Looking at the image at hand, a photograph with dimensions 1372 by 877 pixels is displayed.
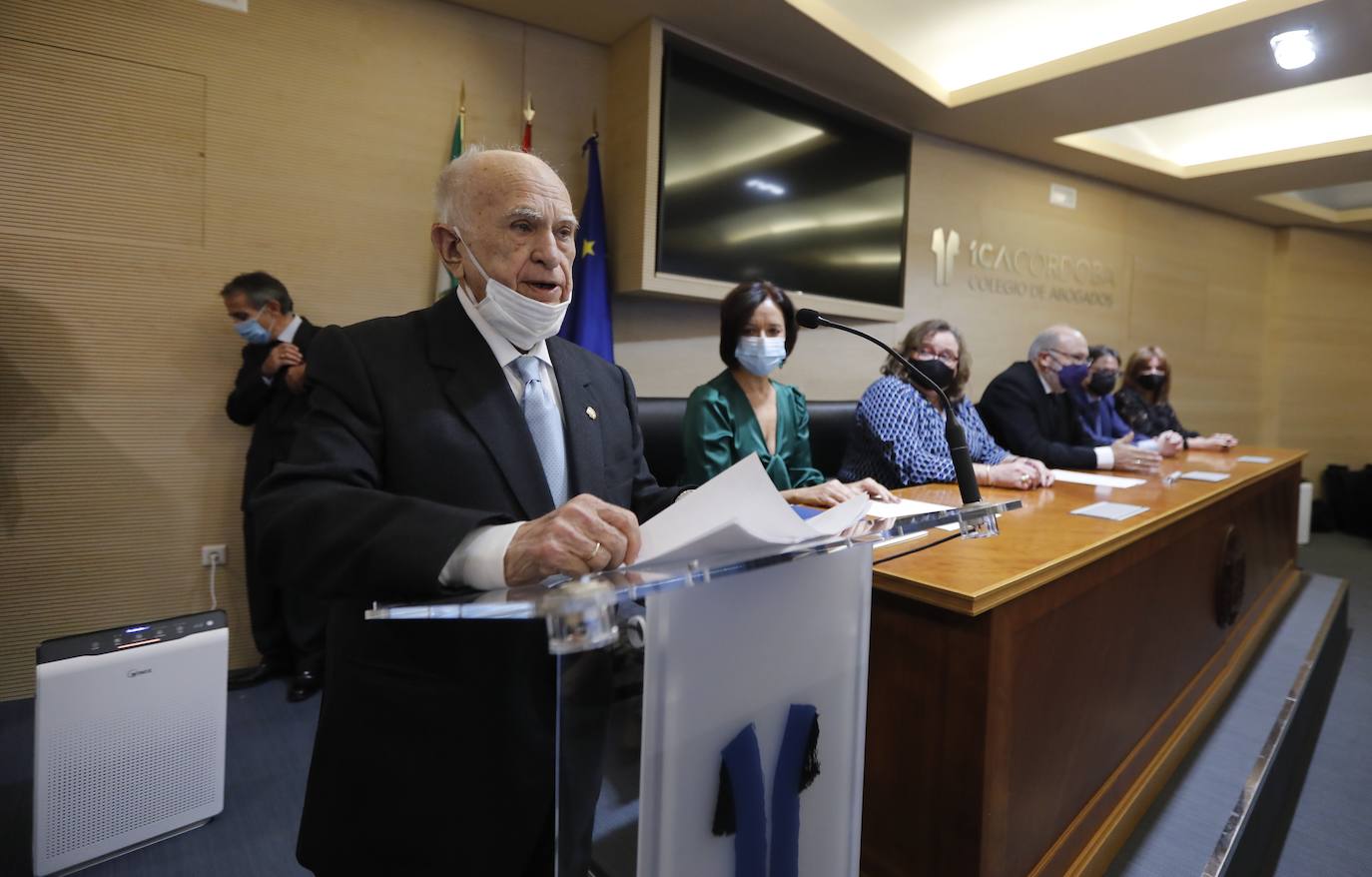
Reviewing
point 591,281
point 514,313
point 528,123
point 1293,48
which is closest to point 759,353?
point 591,281

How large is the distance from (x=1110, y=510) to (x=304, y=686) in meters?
3.01

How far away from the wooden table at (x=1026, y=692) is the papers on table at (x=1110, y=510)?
37 millimetres

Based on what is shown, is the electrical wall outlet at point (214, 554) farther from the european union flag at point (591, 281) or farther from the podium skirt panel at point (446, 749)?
the podium skirt panel at point (446, 749)

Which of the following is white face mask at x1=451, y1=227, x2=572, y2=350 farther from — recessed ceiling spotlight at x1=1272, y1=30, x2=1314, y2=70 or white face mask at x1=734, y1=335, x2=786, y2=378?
recessed ceiling spotlight at x1=1272, y1=30, x2=1314, y2=70

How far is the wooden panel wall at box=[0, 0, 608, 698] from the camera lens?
8.52 feet

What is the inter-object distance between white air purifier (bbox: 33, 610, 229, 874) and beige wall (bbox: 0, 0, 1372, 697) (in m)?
1.11

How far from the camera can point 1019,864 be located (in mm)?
1423

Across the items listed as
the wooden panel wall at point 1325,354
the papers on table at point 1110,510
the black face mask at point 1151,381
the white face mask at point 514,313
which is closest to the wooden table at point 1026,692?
the papers on table at point 1110,510

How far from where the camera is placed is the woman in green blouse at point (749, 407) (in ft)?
8.07

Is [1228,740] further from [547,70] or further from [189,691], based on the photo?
[547,70]

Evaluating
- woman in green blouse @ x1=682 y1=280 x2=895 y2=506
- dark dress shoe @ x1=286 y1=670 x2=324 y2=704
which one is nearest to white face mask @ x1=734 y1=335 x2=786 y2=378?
woman in green blouse @ x1=682 y1=280 x2=895 y2=506

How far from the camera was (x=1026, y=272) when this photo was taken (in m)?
5.91

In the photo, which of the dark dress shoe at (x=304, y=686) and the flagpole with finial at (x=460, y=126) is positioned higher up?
the flagpole with finial at (x=460, y=126)

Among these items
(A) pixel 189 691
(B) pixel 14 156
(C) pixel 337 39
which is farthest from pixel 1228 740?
(B) pixel 14 156
